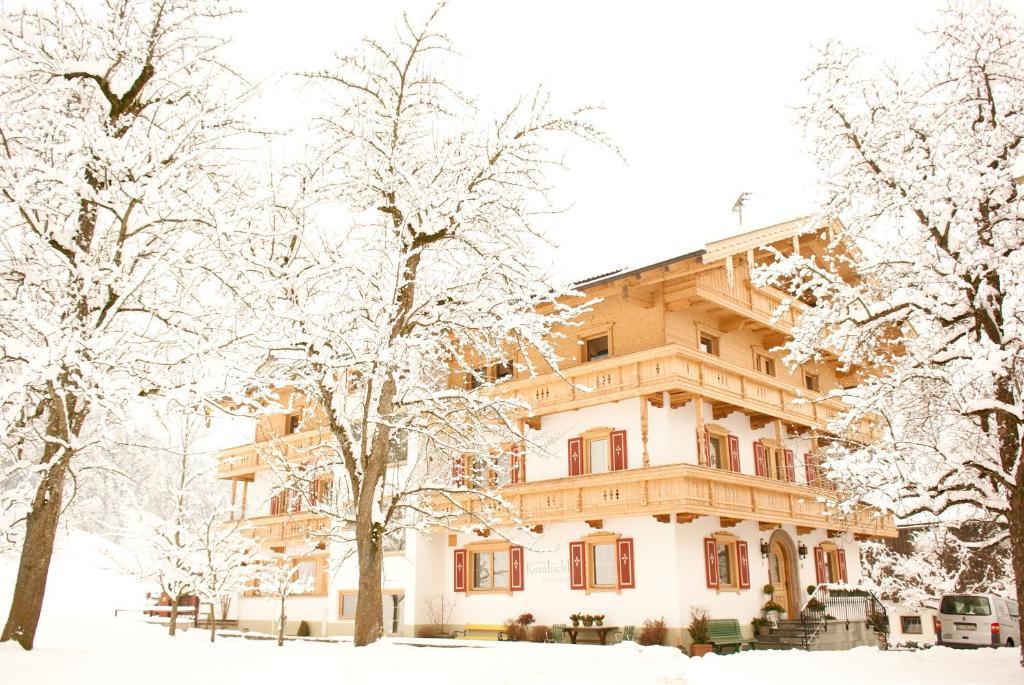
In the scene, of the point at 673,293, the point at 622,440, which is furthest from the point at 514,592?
the point at 673,293

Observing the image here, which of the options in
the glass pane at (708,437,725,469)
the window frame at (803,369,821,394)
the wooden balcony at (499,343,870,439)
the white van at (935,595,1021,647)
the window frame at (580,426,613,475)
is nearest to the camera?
the white van at (935,595,1021,647)

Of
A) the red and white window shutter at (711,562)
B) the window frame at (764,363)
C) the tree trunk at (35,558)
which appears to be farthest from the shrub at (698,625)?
the tree trunk at (35,558)

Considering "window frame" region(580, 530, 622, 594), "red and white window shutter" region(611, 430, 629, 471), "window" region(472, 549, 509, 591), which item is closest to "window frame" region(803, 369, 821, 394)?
"red and white window shutter" region(611, 430, 629, 471)

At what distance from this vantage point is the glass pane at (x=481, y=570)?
27391 millimetres

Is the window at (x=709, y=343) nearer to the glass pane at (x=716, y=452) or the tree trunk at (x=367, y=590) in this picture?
the glass pane at (x=716, y=452)

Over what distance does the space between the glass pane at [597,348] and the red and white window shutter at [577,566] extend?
19.5 ft

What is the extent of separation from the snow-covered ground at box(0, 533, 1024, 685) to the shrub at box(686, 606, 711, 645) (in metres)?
5.08

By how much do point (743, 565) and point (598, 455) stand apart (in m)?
5.72

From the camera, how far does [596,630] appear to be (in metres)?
22.9

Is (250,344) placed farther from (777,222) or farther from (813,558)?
(813,558)

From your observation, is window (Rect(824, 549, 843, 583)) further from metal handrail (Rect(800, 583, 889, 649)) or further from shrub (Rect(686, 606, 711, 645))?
shrub (Rect(686, 606, 711, 645))

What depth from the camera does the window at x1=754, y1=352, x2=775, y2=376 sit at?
28650 mm

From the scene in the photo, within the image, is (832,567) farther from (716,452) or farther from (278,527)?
(278,527)

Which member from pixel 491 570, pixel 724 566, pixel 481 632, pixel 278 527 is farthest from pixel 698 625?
pixel 278 527
